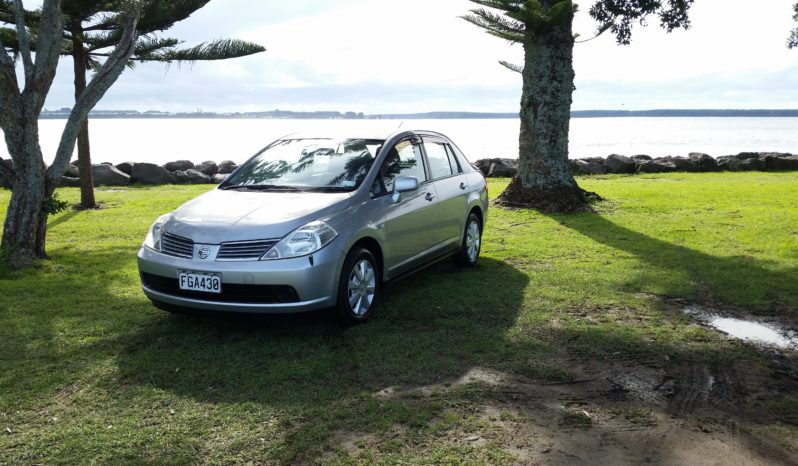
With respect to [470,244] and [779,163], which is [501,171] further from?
[470,244]

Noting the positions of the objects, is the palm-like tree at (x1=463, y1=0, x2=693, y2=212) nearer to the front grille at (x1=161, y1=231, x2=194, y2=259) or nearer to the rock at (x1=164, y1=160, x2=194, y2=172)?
the front grille at (x1=161, y1=231, x2=194, y2=259)

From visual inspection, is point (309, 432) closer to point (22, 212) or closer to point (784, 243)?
point (22, 212)

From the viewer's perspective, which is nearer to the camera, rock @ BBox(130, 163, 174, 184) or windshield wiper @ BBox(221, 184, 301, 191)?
windshield wiper @ BBox(221, 184, 301, 191)

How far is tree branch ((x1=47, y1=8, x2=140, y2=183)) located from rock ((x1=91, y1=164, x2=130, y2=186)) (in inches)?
402

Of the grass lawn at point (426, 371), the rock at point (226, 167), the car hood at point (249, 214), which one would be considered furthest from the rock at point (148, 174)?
the car hood at point (249, 214)

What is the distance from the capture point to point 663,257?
8.59 metres

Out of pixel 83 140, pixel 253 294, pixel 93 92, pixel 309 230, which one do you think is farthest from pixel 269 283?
pixel 83 140

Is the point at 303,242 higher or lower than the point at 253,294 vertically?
higher

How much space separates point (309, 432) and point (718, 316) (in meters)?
3.93

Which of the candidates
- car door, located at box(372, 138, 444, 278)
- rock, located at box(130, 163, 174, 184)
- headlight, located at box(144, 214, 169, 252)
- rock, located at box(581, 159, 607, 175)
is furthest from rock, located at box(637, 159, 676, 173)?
headlight, located at box(144, 214, 169, 252)

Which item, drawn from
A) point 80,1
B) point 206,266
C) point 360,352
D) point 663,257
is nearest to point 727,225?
point 663,257

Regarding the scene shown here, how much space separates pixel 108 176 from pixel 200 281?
14226 mm

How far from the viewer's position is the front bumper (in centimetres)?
511

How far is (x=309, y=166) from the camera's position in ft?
21.0
